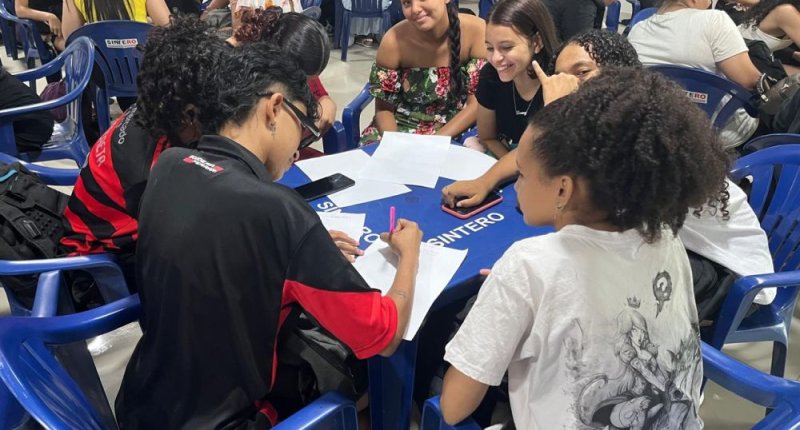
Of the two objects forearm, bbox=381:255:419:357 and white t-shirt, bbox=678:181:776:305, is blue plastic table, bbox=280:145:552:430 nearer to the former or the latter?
forearm, bbox=381:255:419:357

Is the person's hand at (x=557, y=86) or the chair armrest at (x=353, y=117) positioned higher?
the person's hand at (x=557, y=86)

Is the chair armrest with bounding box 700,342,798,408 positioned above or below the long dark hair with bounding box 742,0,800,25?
below

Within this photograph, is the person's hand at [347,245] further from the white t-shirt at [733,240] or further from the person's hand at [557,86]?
the white t-shirt at [733,240]

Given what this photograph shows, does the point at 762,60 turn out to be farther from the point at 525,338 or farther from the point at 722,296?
the point at 525,338

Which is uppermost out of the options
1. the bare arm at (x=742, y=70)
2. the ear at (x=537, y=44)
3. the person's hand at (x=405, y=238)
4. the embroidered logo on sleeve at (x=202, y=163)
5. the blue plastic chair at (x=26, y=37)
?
the ear at (x=537, y=44)

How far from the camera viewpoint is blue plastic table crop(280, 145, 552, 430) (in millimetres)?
1266

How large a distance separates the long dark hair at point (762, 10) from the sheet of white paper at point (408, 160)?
1.92 meters

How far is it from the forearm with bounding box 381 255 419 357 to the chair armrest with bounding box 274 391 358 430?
0.38 ft

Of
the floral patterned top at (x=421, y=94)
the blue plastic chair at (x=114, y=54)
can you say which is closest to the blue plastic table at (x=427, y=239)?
the floral patterned top at (x=421, y=94)

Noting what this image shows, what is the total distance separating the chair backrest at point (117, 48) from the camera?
9.44ft

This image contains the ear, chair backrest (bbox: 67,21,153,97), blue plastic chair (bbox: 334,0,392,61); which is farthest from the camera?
blue plastic chair (bbox: 334,0,392,61)

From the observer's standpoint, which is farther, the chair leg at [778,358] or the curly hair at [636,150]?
the chair leg at [778,358]

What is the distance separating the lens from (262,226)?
962 mm

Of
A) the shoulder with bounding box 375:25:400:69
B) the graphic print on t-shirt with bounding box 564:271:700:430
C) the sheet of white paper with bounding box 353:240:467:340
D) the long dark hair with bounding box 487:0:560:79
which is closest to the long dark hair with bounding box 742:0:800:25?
the long dark hair with bounding box 487:0:560:79
